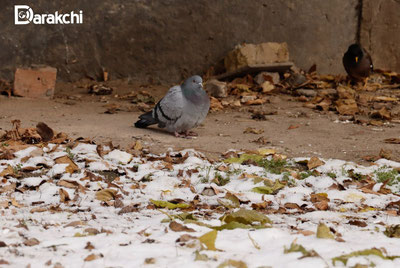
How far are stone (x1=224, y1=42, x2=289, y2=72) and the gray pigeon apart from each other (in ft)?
8.89

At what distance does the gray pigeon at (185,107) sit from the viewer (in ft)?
18.5

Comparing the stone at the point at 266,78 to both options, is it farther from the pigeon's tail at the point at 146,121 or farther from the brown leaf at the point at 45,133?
the brown leaf at the point at 45,133

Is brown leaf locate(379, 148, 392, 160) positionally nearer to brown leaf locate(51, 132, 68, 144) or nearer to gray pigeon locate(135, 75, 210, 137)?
gray pigeon locate(135, 75, 210, 137)

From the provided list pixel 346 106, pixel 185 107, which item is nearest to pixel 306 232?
pixel 185 107

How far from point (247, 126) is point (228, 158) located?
1609mm

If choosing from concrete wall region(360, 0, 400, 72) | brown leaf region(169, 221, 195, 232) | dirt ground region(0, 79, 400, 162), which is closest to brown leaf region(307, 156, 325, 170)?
→ dirt ground region(0, 79, 400, 162)

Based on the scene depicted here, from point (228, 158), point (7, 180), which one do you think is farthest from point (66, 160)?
point (228, 158)

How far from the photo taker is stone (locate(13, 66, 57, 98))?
25.6ft

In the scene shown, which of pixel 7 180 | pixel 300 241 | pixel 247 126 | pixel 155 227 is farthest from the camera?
pixel 247 126

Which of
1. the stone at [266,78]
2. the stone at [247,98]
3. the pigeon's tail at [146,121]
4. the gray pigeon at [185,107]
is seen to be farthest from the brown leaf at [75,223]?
the stone at [266,78]

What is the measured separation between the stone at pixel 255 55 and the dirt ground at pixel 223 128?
0.84 m

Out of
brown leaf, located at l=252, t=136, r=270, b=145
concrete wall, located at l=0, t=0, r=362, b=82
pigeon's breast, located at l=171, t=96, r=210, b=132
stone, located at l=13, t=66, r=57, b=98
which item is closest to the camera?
brown leaf, located at l=252, t=136, r=270, b=145

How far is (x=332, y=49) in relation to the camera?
914 cm

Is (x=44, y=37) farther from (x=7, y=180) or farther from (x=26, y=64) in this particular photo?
(x=7, y=180)
